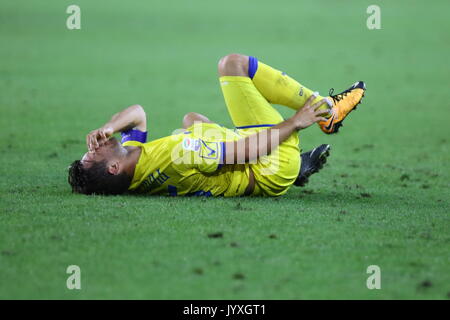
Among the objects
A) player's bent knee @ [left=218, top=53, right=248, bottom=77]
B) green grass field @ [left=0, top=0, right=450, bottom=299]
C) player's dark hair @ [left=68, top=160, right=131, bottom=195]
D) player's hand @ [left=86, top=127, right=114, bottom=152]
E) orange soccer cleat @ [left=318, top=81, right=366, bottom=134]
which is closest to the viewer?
green grass field @ [left=0, top=0, right=450, bottom=299]

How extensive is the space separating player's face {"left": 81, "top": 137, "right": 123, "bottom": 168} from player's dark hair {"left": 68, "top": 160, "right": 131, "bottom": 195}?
0.03 meters

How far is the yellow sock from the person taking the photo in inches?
237

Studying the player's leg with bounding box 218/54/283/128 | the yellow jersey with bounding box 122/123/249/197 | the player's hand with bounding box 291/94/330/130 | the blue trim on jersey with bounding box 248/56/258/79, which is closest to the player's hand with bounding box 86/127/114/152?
the yellow jersey with bounding box 122/123/249/197

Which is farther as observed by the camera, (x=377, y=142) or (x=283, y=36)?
(x=283, y=36)

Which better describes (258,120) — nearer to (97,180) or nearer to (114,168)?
(114,168)

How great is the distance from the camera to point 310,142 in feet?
30.3

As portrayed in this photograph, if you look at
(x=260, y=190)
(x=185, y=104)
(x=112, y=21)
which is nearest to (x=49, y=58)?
(x=185, y=104)

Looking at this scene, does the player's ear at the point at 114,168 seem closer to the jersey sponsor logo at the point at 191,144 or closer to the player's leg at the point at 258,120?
the jersey sponsor logo at the point at 191,144

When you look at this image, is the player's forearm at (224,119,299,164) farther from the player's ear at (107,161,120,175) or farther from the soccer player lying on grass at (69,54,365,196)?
the player's ear at (107,161,120,175)

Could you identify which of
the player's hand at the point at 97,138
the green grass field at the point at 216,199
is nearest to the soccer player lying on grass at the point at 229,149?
the player's hand at the point at 97,138

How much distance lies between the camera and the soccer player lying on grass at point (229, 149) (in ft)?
18.4

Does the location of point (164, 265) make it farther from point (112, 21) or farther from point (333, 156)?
point (112, 21)

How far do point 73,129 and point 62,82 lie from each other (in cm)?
427

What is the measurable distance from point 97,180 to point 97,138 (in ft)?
1.13
